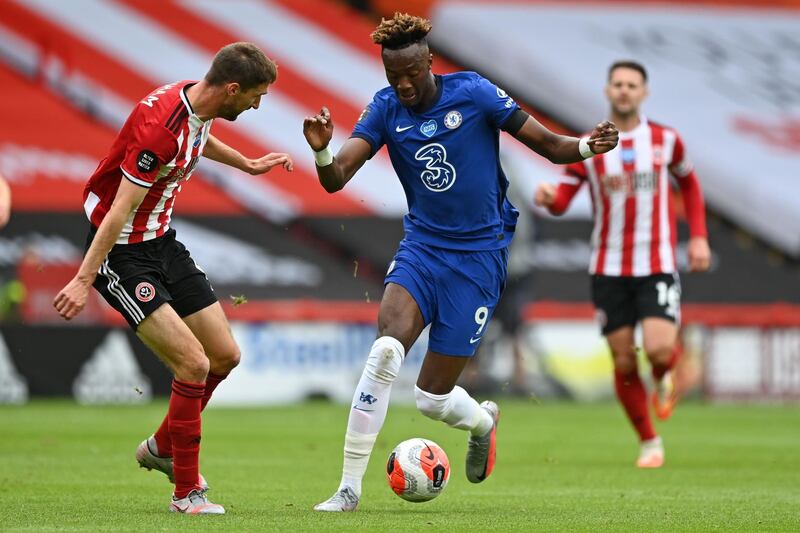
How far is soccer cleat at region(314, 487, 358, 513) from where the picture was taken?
21.8 feet

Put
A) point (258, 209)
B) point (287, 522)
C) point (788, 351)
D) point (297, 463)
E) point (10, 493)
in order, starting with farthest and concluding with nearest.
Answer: point (258, 209)
point (788, 351)
point (297, 463)
point (10, 493)
point (287, 522)

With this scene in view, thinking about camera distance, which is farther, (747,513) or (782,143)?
(782,143)

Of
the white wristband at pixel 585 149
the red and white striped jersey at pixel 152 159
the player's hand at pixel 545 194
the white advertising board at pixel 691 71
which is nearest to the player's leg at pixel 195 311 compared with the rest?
the red and white striped jersey at pixel 152 159

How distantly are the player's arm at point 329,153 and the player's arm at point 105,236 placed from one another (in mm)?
838

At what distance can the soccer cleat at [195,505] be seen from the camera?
6.54 m

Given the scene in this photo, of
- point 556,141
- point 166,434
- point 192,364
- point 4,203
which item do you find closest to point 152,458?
point 166,434

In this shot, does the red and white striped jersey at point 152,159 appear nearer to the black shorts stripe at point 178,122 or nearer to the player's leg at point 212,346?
the black shorts stripe at point 178,122

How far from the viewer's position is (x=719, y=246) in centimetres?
2308

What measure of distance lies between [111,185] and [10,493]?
191cm

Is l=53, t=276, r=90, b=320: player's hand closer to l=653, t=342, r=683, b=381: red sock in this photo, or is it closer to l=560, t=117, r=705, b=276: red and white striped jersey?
l=560, t=117, r=705, b=276: red and white striped jersey

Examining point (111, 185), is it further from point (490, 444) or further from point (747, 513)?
point (747, 513)

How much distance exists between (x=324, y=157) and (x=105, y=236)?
113 centimetres

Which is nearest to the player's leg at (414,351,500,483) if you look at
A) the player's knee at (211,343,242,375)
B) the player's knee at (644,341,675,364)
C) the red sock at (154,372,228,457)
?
the player's knee at (211,343,242,375)

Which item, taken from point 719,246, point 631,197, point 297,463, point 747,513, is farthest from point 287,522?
point 719,246
